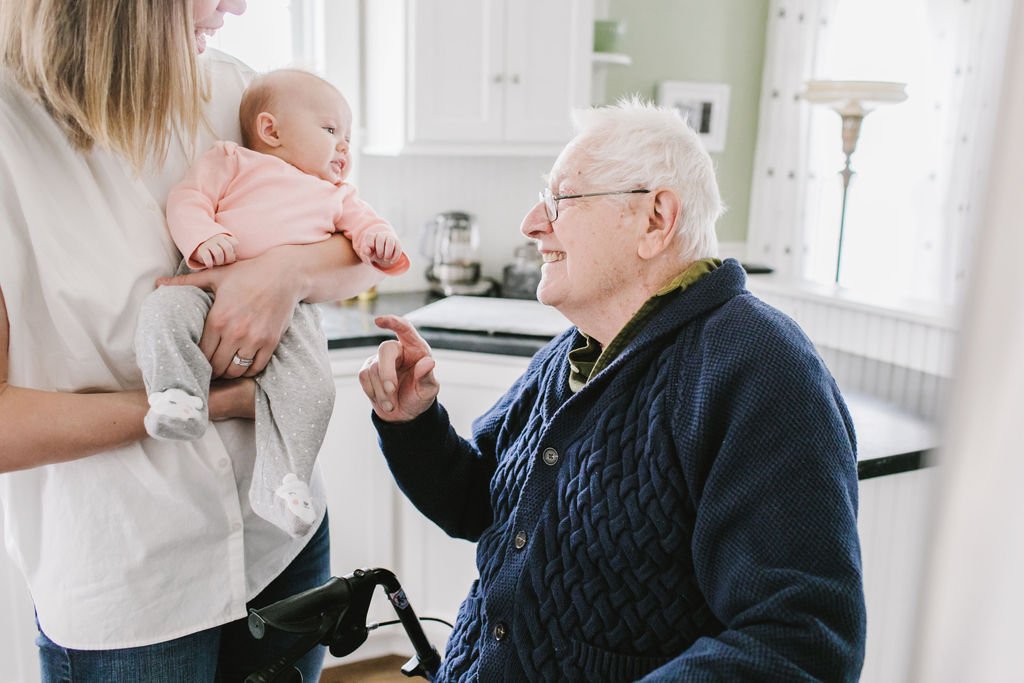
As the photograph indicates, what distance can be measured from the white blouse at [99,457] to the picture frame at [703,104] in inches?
104

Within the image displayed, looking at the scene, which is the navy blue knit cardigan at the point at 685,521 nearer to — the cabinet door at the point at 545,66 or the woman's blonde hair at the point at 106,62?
the woman's blonde hair at the point at 106,62

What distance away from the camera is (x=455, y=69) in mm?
2605

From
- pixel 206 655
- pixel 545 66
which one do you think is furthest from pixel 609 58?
pixel 206 655

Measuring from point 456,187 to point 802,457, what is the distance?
7.69 ft

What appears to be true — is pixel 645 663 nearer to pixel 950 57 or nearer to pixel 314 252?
pixel 314 252

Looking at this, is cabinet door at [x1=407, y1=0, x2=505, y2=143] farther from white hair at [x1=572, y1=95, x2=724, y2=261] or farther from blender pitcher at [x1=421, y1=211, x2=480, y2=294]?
white hair at [x1=572, y1=95, x2=724, y2=261]

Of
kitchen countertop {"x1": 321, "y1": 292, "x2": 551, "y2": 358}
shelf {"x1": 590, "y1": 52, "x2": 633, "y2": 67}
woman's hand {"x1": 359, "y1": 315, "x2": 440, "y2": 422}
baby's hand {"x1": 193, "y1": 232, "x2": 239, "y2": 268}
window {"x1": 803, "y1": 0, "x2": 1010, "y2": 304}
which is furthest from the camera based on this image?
window {"x1": 803, "y1": 0, "x2": 1010, "y2": 304}

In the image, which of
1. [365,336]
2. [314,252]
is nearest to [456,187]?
[365,336]

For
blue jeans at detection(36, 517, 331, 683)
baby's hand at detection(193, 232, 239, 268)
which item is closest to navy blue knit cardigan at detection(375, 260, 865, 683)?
blue jeans at detection(36, 517, 331, 683)

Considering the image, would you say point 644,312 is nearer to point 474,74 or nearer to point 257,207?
point 257,207

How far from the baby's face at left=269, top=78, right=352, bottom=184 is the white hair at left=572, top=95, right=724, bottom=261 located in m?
0.45

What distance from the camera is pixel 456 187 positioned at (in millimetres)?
3082

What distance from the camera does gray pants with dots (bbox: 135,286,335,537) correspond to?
Answer: 1011 millimetres

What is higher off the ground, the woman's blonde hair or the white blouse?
the woman's blonde hair
